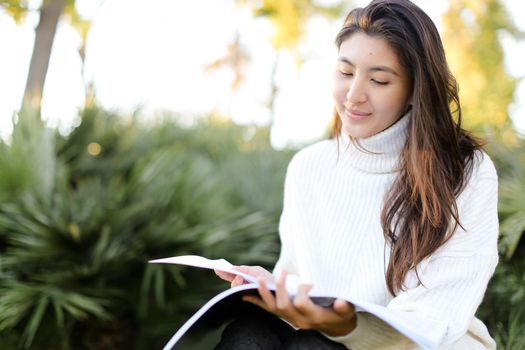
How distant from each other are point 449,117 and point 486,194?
274 millimetres

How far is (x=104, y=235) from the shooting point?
3465 millimetres

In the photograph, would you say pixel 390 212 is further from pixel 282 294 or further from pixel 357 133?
pixel 282 294

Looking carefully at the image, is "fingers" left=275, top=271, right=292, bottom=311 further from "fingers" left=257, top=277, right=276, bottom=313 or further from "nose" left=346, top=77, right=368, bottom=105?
"nose" left=346, top=77, right=368, bottom=105

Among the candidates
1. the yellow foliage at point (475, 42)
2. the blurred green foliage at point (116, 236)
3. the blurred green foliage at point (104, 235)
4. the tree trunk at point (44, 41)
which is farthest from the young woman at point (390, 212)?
the yellow foliage at point (475, 42)

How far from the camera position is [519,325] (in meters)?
2.58

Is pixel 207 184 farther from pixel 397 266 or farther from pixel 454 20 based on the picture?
pixel 454 20

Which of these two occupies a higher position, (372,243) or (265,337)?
(372,243)

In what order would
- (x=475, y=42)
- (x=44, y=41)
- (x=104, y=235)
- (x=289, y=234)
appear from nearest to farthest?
(x=289, y=234), (x=104, y=235), (x=44, y=41), (x=475, y=42)

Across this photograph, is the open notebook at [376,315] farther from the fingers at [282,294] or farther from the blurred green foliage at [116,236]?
the blurred green foliage at [116,236]

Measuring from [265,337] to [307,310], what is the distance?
25 centimetres

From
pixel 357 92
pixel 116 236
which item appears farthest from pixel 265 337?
pixel 116 236

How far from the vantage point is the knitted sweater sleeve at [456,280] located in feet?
5.70

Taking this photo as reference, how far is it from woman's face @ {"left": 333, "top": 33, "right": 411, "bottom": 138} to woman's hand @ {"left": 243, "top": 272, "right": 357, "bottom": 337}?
674 mm

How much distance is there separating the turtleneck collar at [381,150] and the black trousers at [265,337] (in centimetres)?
62
